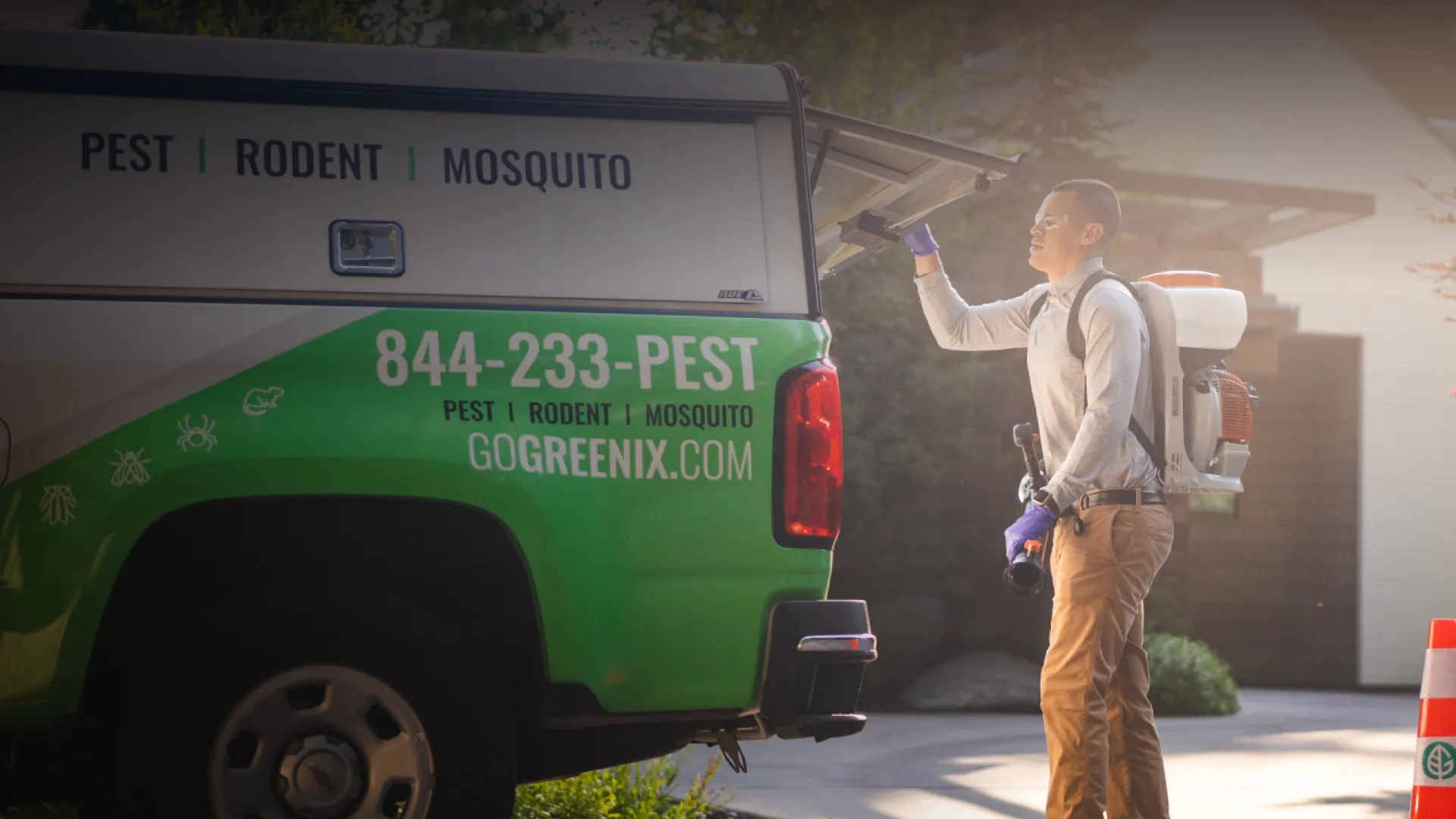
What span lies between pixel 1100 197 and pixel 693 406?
1.77m

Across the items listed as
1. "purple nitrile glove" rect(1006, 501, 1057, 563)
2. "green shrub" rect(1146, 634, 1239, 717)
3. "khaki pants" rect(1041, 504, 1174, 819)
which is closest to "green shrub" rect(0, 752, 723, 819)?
"khaki pants" rect(1041, 504, 1174, 819)

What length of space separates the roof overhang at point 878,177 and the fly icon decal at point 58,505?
2.24m

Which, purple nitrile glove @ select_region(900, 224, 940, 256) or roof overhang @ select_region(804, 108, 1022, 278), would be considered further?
purple nitrile glove @ select_region(900, 224, 940, 256)

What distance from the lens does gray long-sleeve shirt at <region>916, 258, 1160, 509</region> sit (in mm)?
4789

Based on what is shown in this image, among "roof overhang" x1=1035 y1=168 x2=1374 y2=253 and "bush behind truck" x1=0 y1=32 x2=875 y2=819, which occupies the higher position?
"roof overhang" x1=1035 y1=168 x2=1374 y2=253

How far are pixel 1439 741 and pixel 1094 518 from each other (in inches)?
45.5

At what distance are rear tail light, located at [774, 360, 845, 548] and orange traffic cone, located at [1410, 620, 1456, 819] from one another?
6.16 feet

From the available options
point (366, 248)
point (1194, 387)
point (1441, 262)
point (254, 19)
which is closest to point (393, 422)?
point (366, 248)

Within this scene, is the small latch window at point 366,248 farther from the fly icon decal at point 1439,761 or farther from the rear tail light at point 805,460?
the fly icon decal at point 1439,761

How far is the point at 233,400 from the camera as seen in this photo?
388cm

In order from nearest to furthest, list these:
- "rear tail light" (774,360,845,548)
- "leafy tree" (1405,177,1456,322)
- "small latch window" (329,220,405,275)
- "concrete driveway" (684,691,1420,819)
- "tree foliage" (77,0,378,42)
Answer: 1. "small latch window" (329,220,405,275)
2. "rear tail light" (774,360,845,548)
3. "concrete driveway" (684,691,1420,819)
4. "tree foliage" (77,0,378,42)
5. "leafy tree" (1405,177,1456,322)

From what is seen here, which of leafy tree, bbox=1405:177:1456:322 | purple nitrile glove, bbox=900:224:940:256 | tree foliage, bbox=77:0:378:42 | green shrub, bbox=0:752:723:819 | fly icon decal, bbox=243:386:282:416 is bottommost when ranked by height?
green shrub, bbox=0:752:723:819

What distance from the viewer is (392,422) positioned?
393 cm

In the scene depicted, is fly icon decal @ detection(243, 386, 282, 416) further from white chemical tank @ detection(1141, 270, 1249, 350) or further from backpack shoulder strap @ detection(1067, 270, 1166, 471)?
white chemical tank @ detection(1141, 270, 1249, 350)
